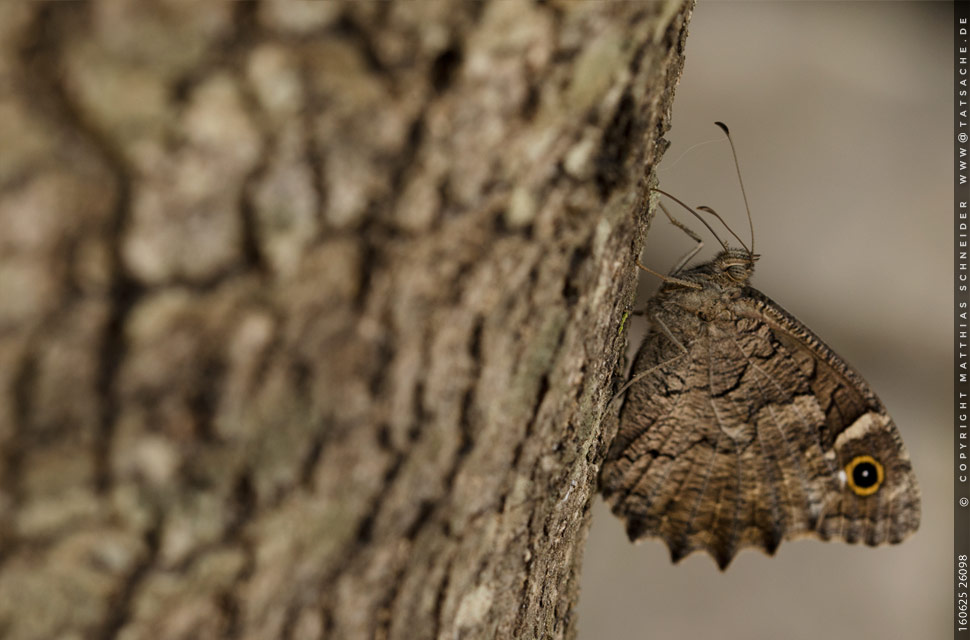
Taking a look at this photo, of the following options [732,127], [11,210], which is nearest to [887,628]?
[732,127]

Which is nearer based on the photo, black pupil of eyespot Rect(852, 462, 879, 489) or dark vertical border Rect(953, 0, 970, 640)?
black pupil of eyespot Rect(852, 462, 879, 489)

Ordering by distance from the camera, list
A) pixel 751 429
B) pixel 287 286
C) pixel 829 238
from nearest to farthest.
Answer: pixel 287 286 → pixel 751 429 → pixel 829 238

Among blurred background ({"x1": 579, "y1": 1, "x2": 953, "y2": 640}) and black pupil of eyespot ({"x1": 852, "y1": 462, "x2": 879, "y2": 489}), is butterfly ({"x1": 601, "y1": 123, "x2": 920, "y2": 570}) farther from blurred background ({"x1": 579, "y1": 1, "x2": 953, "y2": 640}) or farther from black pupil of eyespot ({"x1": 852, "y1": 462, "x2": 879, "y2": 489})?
blurred background ({"x1": 579, "y1": 1, "x2": 953, "y2": 640})

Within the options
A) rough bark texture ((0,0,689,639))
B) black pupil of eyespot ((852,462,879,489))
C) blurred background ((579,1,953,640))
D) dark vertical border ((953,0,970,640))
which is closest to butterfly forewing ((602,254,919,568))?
black pupil of eyespot ((852,462,879,489))

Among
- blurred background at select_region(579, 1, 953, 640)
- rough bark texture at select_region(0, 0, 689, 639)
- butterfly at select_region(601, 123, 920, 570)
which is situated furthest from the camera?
blurred background at select_region(579, 1, 953, 640)

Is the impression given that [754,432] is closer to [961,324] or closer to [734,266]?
[734,266]

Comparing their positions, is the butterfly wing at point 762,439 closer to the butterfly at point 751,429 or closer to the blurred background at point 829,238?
the butterfly at point 751,429

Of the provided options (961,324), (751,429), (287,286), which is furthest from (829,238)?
(287,286)

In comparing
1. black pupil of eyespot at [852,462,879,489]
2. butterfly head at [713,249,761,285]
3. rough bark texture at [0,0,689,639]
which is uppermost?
butterfly head at [713,249,761,285]
